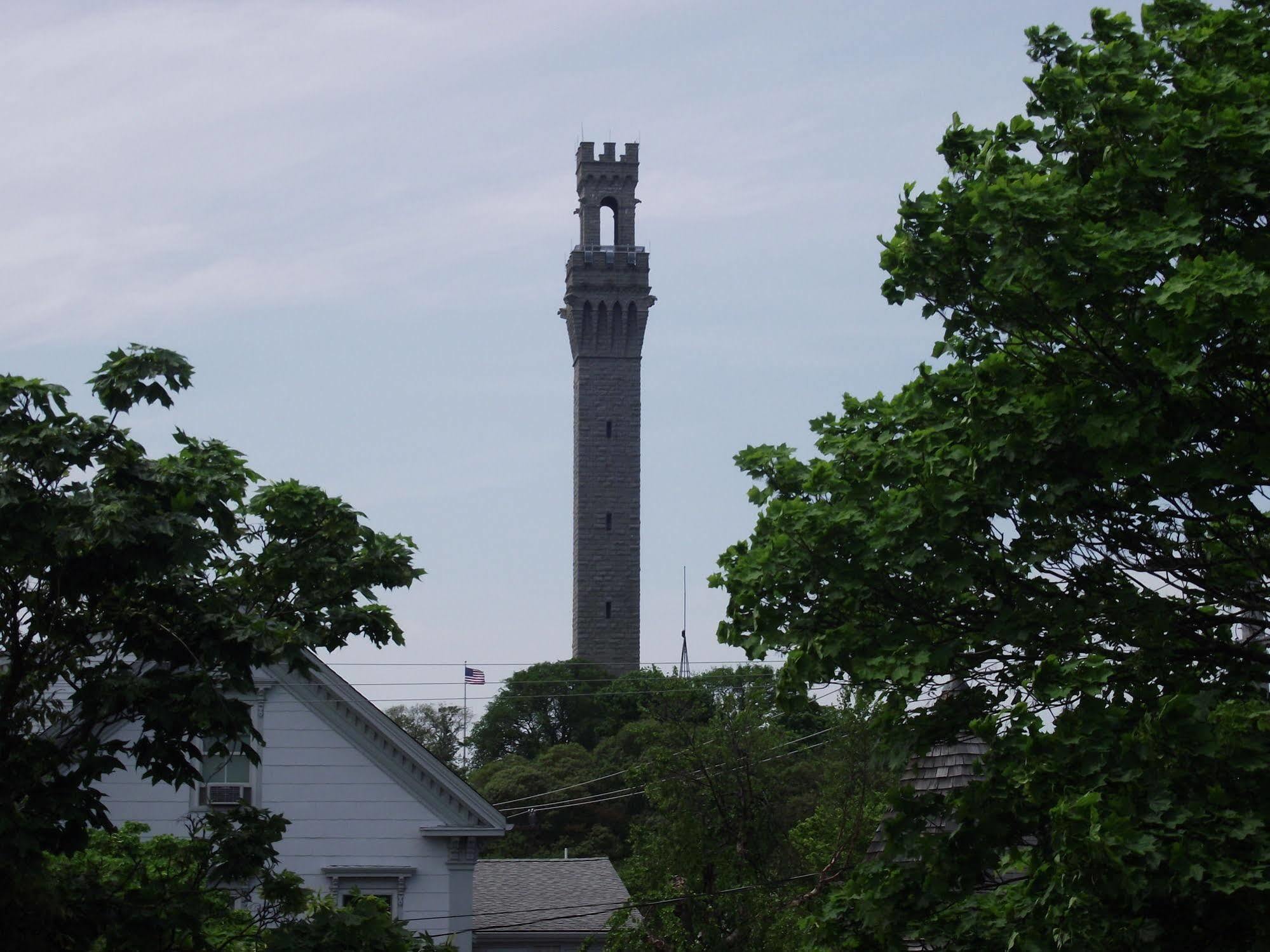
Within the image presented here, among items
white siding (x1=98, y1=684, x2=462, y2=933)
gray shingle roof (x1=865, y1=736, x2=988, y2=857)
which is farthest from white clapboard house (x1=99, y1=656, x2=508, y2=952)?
gray shingle roof (x1=865, y1=736, x2=988, y2=857)

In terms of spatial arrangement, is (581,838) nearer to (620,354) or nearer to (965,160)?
(620,354)

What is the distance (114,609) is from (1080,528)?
7.73m

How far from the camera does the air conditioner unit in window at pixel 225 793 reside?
26.4 m

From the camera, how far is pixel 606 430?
332 ft

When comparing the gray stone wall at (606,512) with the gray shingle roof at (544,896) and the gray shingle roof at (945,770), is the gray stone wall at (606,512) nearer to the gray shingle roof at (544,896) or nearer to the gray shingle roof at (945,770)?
the gray shingle roof at (544,896)

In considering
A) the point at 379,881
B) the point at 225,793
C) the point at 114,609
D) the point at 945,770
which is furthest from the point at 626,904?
the point at 114,609

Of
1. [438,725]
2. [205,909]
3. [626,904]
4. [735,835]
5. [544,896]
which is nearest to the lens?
[205,909]

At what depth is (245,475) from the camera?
13.2m

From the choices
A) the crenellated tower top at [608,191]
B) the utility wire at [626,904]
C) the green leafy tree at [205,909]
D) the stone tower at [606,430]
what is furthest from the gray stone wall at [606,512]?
the green leafy tree at [205,909]

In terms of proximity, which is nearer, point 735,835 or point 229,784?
point 229,784

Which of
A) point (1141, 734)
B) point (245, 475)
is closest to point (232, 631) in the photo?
point (245, 475)

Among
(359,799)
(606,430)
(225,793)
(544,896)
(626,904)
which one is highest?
(606,430)

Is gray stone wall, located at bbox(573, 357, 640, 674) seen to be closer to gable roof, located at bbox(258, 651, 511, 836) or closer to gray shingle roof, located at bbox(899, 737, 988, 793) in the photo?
gable roof, located at bbox(258, 651, 511, 836)

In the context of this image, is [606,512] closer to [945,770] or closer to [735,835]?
[735,835]
